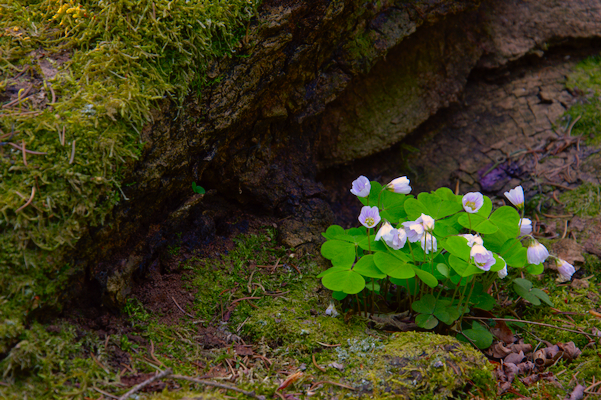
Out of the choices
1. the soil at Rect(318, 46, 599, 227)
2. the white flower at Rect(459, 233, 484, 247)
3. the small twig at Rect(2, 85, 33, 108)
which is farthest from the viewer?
the soil at Rect(318, 46, 599, 227)

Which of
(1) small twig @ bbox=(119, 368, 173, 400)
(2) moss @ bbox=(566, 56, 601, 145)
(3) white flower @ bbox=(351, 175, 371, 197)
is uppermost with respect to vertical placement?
(1) small twig @ bbox=(119, 368, 173, 400)

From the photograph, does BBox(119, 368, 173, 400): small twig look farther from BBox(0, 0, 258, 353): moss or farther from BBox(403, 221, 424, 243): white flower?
BBox(403, 221, 424, 243): white flower

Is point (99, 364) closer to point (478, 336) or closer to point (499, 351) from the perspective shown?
point (478, 336)

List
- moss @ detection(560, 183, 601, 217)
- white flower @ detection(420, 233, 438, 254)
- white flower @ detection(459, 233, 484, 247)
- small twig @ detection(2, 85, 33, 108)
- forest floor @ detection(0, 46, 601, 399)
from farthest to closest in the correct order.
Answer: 1. moss @ detection(560, 183, 601, 217)
2. white flower @ detection(420, 233, 438, 254)
3. white flower @ detection(459, 233, 484, 247)
4. small twig @ detection(2, 85, 33, 108)
5. forest floor @ detection(0, 46, 601, 399)

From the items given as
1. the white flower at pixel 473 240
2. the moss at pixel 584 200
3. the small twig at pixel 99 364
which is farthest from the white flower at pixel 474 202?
the small twig at pixel 99 364

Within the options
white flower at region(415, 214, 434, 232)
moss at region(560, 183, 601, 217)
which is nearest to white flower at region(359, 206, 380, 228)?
white flower at region(415, 214, 434, 232)

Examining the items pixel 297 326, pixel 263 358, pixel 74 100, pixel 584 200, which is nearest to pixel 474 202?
pixel 297 326
